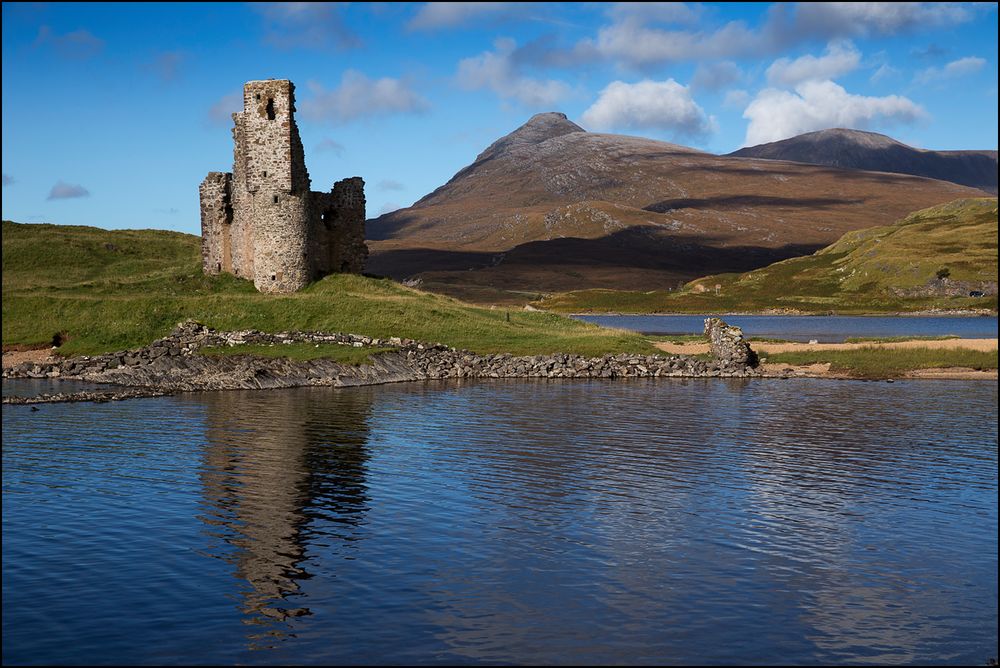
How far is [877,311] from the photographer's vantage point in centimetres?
17300

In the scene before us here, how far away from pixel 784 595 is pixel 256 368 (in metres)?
41.9

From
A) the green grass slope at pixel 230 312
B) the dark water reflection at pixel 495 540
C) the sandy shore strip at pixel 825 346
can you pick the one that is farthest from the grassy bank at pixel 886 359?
the dark water reflection at pixel 495 540

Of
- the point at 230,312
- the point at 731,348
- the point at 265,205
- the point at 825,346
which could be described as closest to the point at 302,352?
the point at 230,312

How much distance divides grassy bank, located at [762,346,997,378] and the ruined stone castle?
34198mm

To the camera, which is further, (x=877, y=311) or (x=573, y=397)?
(x=877, y=311)

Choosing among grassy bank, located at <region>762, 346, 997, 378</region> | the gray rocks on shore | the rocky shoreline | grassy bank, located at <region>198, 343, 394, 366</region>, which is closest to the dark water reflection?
the rocky shoreline

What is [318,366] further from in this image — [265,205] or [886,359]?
[886,359]

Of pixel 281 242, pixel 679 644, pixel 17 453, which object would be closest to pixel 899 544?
pixel 679 644

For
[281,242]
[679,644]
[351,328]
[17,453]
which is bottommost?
[679,644]

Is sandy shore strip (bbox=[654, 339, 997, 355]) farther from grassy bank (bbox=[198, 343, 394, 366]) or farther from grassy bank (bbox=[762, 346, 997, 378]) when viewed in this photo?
grassy bank (bbox=[198, 343, 394, 366])

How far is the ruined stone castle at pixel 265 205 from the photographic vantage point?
232 ft

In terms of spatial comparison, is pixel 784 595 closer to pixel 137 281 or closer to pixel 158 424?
pixel 158 424

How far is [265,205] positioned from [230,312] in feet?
33.9

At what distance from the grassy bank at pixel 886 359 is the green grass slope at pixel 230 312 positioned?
36.1 ft
